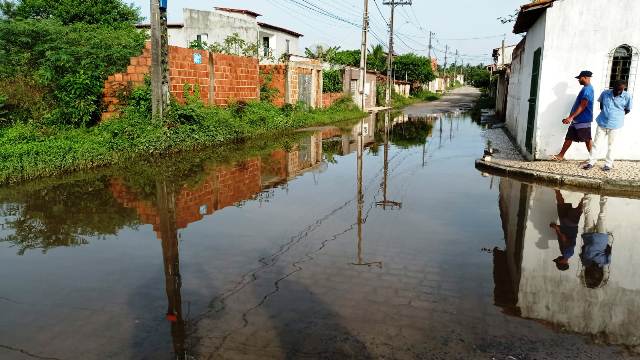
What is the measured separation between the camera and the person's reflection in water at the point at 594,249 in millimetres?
4590

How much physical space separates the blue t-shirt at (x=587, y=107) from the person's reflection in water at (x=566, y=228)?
7.91 ft

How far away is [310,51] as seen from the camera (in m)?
37.6

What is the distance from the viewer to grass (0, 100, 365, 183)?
30.7ft

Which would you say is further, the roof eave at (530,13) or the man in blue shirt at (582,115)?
the roof eave at (530,13)

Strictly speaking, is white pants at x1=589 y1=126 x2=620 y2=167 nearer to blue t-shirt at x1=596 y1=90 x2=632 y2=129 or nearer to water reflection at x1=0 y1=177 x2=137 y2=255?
blue t-shirt at x1=596 y1=90 x2=632 y2=129

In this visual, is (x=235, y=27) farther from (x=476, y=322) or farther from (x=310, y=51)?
(x=476, y=322)

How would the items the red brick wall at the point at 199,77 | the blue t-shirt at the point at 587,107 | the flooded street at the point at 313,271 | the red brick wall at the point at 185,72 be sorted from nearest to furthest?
the flooded street at the point at 313,271 < the blue t-shirt at the point at 587,107 < the red brick wall at the point at 199,77 < the red brick wall at the point at 185,72

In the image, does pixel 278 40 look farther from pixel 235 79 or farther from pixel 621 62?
pixel 621 62


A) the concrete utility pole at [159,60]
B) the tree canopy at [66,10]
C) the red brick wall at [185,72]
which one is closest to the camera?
the concrete utility pole at [159,60]

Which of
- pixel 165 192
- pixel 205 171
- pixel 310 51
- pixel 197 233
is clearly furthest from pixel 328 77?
pixel 197 233

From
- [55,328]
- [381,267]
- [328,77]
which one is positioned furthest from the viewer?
[328,77]

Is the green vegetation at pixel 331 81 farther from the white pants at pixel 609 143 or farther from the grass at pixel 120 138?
the white pants at pixel 609 143

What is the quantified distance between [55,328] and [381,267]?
9.78 ft

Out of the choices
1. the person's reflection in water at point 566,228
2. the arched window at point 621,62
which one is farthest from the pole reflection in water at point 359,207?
the arched window at point 621,62
